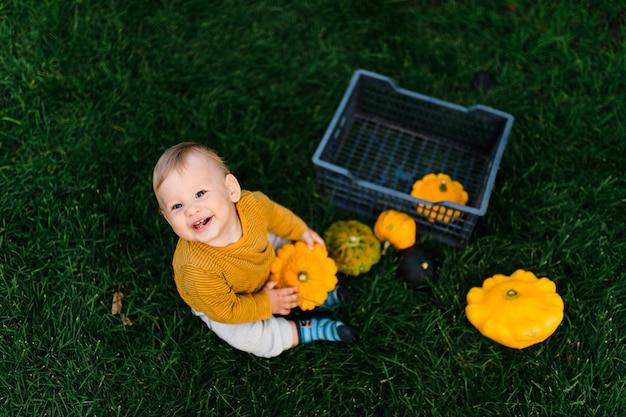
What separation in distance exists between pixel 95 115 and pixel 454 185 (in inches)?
81.9

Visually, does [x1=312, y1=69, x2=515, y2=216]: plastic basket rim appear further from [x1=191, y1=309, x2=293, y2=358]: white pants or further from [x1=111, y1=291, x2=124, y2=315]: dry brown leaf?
[x1=111, y1=291, x2=124, y2=315]: dry brown leaf

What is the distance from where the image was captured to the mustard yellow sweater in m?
2.44

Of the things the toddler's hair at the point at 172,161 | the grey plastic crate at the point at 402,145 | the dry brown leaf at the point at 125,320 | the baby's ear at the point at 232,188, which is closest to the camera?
the toddler's hair at the point at 172,161

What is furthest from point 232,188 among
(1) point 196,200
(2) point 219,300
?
(2) point 219,300

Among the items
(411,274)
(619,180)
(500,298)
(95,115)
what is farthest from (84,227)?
(619,180)

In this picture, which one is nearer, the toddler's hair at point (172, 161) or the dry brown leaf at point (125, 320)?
the toddler's hair at point (172, 161)

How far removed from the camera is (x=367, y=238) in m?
3.03

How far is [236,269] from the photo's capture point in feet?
8.38

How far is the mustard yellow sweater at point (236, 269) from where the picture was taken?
2439 mm

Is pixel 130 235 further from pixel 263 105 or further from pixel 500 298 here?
pixel 500 298

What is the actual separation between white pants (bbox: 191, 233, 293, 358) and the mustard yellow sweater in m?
0.10

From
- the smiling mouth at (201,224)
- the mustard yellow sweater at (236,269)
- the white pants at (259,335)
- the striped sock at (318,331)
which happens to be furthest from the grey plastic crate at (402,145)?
the smiling mouth at (201,224)

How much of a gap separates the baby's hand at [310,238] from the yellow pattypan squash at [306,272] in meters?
0.02

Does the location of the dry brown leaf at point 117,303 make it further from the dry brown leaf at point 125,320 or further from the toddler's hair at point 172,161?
the toddler's hair at point 172,161
